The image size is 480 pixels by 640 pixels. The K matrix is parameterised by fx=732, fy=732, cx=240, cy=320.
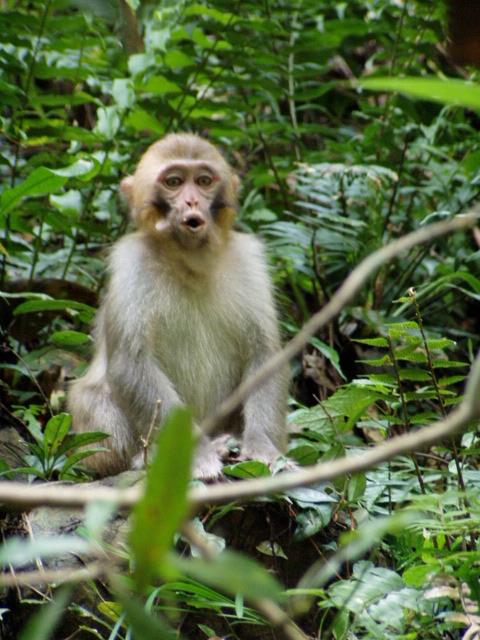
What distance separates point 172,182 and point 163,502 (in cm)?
465

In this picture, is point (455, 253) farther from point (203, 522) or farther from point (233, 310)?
point (203, 522)

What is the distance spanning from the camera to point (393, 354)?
3740mm

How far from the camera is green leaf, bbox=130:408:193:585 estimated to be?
98 cm

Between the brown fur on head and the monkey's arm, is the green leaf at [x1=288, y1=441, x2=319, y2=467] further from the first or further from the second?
the brown fur on head

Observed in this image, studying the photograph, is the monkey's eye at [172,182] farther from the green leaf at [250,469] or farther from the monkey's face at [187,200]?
the green leaf at [250,469]

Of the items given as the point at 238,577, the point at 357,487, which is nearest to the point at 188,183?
the point at 357,487

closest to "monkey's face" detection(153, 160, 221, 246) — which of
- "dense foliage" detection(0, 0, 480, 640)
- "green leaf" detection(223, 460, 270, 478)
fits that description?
"dense foliage" detection(0, 0, 480, 640)

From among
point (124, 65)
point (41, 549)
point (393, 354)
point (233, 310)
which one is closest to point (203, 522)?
point (393, 354)

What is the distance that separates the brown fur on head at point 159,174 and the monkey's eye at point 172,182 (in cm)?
7

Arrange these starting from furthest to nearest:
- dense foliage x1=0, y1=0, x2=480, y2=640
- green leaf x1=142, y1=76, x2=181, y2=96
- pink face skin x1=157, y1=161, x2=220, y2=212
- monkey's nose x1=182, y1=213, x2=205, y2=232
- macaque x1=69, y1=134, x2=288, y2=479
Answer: green leaf x1=142, y1=76, x2=181, y2=96 < pink face skin x1=157, y1=161, x2=220, y2=212 < monkey's nose x1=182, y1=213, x2=205, y2=232 < macaque x1=69, y1=134, x2=288, y2=479 < dense foliage x1=0, y1=0, x2=480, y2=640

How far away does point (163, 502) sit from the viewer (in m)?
1.00

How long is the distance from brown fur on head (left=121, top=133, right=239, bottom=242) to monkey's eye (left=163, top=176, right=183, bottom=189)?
0.07 m

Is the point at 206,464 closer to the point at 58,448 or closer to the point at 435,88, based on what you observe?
the point at 58,448

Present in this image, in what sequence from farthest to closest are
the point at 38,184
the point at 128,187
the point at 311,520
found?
1. the point at 128,187
2. the point at 38,184
3. the point at 311,520
